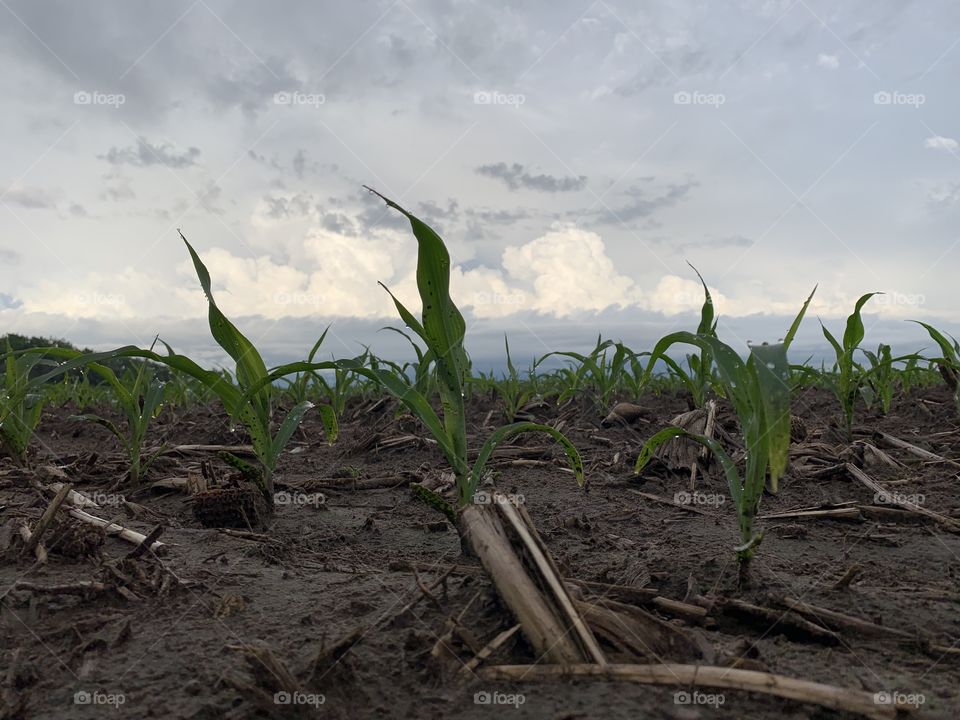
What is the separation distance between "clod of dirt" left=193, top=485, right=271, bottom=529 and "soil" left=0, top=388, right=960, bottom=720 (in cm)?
→ 10

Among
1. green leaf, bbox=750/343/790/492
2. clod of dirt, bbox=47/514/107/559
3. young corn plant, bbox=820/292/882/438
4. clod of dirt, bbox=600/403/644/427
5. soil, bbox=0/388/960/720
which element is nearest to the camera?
soil, bbox=0/388/960/720

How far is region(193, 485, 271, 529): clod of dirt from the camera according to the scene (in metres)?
2.17

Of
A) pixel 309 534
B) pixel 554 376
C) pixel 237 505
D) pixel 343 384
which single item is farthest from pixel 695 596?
pixel 554 376

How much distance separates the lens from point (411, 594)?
1.52 meters

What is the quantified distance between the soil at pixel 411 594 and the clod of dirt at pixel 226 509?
0.32 feet

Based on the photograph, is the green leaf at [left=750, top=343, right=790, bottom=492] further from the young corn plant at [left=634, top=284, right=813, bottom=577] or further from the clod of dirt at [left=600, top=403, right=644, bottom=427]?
the clod of dirt at [left=600, top=403, right=644, bottom=427]

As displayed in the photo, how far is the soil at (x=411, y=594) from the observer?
3.88ft

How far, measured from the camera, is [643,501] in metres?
2.64

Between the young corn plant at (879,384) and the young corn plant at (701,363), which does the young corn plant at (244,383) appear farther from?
the young corn plant at (879,384)

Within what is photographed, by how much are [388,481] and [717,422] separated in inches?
68.1

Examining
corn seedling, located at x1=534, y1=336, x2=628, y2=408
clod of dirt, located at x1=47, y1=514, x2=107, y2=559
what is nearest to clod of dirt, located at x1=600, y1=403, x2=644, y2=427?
corn seedling, located at x1=534, y1=336, x2=628, y2=408

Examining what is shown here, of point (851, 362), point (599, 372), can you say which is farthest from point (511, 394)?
point (851, 362)

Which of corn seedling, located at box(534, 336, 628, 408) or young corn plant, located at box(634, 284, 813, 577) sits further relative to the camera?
corn seedling, located at box(534, 336, 628, 408)

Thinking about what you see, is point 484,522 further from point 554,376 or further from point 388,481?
point 554,376
